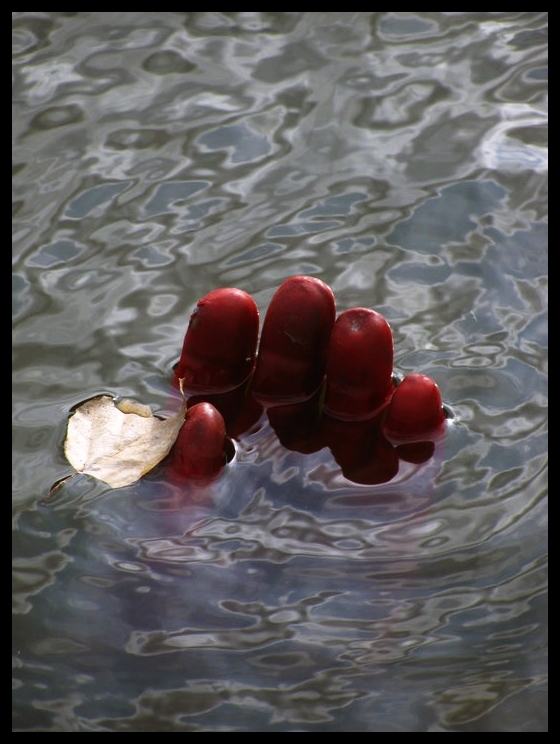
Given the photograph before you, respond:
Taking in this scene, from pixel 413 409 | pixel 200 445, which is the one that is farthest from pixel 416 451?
pixel 200 445

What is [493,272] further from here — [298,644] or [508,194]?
[298,644]

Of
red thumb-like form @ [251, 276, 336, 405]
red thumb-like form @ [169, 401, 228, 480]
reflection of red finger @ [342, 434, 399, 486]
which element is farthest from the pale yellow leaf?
reflection of red finger @ [342, 434, 399, 486]

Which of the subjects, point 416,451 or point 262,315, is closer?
point 416,451

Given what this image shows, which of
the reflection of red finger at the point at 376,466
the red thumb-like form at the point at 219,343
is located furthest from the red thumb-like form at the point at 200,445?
the reflection of red finger at the point at 376,466

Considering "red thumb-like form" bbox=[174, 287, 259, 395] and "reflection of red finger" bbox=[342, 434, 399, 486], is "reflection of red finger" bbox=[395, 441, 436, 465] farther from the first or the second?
"red thumb-like form" bbox=[174, 287, 259, 395]

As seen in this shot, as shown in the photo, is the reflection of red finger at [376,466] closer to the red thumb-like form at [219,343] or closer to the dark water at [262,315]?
the dark water at [262,315]

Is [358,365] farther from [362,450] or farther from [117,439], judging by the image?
[117,439]
